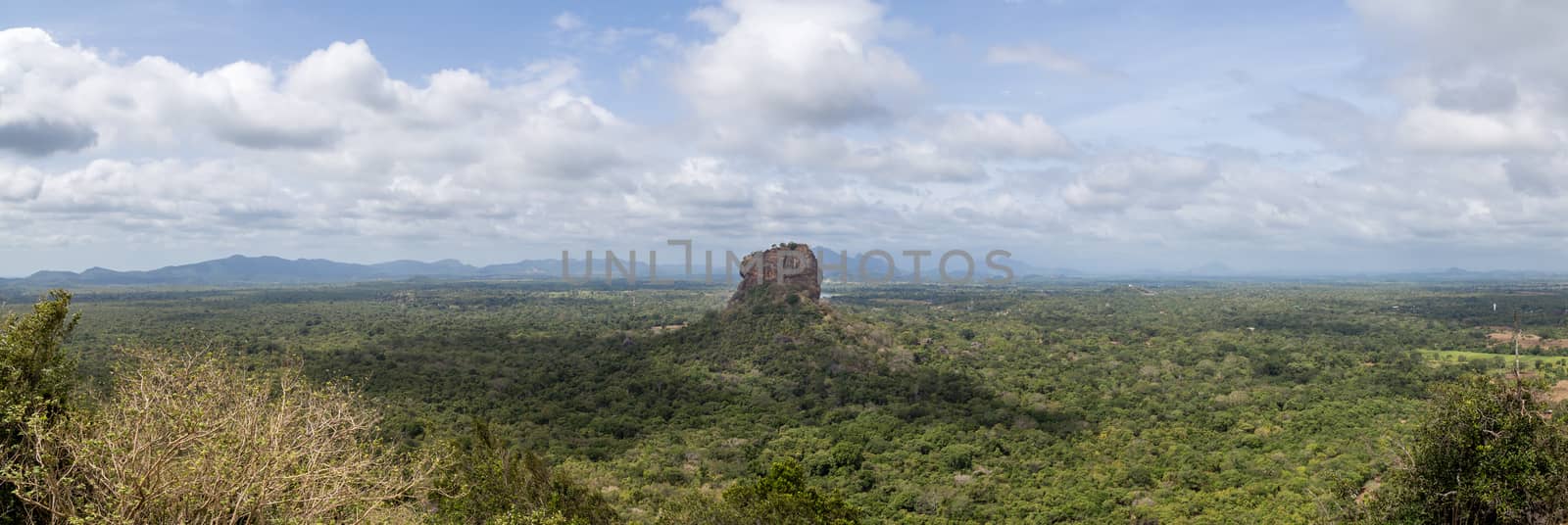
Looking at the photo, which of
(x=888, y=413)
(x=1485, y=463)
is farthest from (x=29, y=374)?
(x=888, y=413)

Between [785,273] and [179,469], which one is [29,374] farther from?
[785,273]

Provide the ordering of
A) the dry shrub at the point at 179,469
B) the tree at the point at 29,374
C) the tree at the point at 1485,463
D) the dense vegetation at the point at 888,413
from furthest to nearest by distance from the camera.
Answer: the dense vegetation at the point at 888,413 → the tree at the point at 1485,463 → the tree at the point at 29,374 → the dry shrub at the point at 179,469

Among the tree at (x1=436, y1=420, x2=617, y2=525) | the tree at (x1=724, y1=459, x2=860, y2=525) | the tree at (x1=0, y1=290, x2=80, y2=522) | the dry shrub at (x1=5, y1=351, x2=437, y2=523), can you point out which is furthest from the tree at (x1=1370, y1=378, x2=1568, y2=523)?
the tree at (x1=0, y1=290, x2=80, y2=522)

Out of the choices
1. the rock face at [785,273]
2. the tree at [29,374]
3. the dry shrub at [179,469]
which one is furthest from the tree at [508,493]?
the rock face at [785,273]

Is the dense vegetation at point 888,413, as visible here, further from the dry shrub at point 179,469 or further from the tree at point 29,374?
the dry shrub at point 179,469

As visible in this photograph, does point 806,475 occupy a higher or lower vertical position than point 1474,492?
lower

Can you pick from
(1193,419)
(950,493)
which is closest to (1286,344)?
(1193,419)

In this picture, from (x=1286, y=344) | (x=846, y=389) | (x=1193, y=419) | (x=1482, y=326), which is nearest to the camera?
(x=1193, y=419)

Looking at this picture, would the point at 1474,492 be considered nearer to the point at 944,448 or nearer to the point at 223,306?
the point at 944,448
